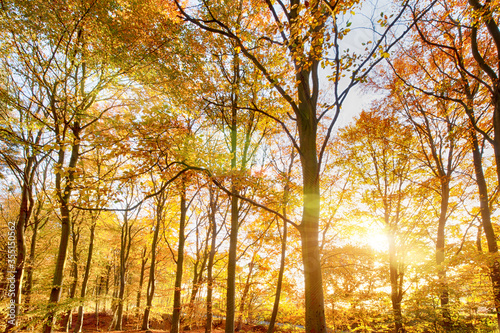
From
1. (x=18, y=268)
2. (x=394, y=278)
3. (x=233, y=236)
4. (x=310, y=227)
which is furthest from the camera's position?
(x=394, y=278)

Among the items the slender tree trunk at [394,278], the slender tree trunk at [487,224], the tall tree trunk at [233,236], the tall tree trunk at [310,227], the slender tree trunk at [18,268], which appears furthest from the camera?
the slender tree trunk at [394,278]

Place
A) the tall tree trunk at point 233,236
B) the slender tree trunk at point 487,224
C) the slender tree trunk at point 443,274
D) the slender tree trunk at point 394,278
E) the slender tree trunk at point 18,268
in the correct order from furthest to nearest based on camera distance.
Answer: the slender tree trunk at point 394,278
the tall tree trunk at point 233,236
the slender tree trunk at point 18,268
the slender tree trunk at point 443,274
the slender tree trunk at point 487,224

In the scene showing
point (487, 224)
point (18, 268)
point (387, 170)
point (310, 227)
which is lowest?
point (18, 268)

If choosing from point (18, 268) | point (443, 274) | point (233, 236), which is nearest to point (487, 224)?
point (443, 274)

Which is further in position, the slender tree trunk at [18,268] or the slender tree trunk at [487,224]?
the slender tree trunk at [18,268]

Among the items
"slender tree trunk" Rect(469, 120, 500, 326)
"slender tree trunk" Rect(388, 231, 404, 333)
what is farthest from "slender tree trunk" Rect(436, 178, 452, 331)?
"slender tree trunk" Rect(388, 231, 404, 333)

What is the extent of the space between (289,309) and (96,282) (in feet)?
69.4

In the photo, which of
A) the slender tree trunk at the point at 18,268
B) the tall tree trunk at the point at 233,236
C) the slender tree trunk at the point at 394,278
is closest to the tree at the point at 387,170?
the slender tree trunk at the point at 394,278

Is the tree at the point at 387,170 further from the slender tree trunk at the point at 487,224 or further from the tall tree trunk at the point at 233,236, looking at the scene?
the tall tree trunk at the point at 233,236

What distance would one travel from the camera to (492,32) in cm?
417

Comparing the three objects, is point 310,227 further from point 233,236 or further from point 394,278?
point 394,278

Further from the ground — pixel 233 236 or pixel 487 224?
pixel 487 224

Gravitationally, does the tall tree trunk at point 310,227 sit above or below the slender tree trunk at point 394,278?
above

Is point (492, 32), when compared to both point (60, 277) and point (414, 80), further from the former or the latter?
point (60, 277)
